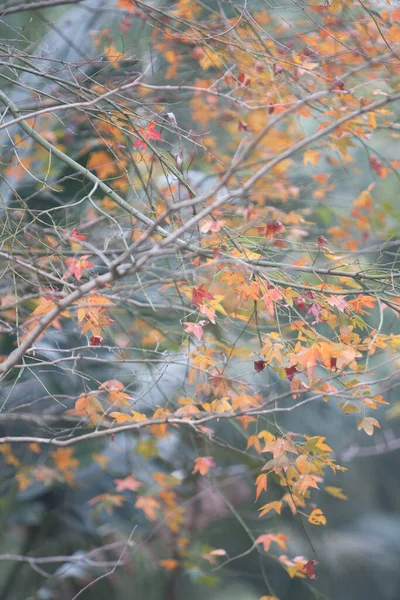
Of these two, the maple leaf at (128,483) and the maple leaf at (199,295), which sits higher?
the maple leaf at (199,295)

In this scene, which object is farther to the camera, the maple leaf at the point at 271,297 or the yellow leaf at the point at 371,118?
the yellow leaf at the point at 371,118

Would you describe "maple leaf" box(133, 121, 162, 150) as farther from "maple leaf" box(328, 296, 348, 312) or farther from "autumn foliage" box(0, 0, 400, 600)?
"maple leaf" box(328, 296, 348, 312)

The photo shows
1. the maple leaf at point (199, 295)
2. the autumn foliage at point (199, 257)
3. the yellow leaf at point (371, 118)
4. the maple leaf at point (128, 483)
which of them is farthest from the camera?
the maple leaf at point (128, 483)

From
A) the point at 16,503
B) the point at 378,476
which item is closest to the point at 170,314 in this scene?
the point at 16,503

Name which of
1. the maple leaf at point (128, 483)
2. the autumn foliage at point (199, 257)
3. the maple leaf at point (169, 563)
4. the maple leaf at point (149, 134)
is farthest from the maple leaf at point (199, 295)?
the maple leaf at point (169, 563)

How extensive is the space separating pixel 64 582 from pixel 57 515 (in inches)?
20.7

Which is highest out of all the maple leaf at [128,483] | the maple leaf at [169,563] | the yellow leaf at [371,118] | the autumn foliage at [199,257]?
the yellow leaf at [371,118]

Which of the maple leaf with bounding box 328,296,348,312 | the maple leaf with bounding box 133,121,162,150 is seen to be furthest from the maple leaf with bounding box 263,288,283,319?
the maple leaf with bounding box 133,121,162,150

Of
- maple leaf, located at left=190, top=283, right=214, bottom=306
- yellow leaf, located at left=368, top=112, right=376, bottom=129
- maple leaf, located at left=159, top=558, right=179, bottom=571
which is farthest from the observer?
maple leaf, located at left=159, top=558, right=179, bottom=571

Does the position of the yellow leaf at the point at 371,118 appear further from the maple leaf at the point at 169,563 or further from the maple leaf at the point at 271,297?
the maple leaf at the point at 169,563

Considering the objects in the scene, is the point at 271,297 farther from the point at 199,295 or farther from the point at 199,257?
the point at 199,257

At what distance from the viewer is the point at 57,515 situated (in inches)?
155

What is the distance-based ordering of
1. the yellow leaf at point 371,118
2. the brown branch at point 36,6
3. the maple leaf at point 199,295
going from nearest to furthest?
the maple leaf at point 199,295 → the brown branch at point 36,6 → the yellow leaf at point 371,118

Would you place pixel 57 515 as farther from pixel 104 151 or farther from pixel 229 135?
pixel 229 135
